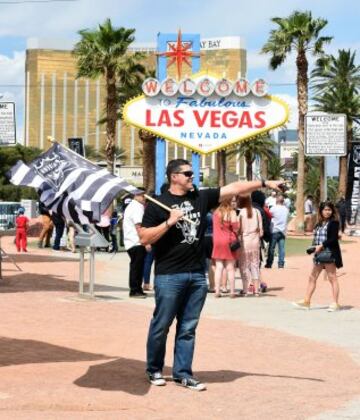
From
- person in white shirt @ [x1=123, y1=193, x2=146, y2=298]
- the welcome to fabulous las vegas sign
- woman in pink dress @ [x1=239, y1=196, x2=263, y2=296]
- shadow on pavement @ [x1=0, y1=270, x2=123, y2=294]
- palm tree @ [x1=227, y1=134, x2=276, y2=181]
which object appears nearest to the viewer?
person in white shirt @ [x1=123, y1=193, x2=146, y2=298]

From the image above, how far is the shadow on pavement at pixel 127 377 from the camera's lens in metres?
8.10

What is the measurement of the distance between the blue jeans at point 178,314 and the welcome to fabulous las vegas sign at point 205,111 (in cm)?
1936

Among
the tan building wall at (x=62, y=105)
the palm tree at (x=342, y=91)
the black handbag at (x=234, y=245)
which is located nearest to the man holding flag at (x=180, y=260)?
the black handbag at (x=234, y=245)

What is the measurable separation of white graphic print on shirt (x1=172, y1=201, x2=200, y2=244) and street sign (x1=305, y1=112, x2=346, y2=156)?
2283cm

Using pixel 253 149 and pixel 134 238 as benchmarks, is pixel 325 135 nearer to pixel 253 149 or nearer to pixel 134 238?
pixel 134 238

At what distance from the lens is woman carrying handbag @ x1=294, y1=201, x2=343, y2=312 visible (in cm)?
1419

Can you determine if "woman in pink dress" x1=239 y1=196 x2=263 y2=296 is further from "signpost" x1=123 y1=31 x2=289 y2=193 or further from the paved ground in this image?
"signpost" x1=123 y1=31 x2=289 y2=193

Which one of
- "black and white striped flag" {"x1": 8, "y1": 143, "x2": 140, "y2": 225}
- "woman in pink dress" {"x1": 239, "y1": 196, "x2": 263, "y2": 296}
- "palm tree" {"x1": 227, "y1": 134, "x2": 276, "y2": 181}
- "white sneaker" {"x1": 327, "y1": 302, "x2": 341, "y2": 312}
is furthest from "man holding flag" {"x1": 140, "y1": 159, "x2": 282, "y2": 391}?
"palm tree" {"x1": 227, "y1": 134, "x2": 276, "y2": 181}

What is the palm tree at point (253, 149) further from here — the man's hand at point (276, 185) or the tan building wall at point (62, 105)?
the man's hand at point (276, 185)

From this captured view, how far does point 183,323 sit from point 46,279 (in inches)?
435

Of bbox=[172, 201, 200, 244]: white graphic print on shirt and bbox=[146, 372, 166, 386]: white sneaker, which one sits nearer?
bbox=[172, 201, 200, 244]: white graphic print on shirt

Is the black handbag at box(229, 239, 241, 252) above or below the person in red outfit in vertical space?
above

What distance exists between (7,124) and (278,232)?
268 inches

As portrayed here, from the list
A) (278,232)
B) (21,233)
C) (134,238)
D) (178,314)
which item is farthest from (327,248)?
(21,233)
